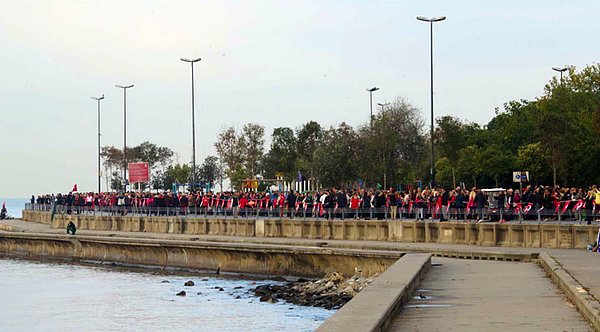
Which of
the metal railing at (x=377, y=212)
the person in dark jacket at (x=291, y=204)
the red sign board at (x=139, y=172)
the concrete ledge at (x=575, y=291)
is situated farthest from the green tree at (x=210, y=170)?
the concrete ledge at (x=575, y=291)

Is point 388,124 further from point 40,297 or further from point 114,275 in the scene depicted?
point 40,297

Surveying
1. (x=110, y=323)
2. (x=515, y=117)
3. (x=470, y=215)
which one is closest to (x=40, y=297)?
(x=110, y=323)

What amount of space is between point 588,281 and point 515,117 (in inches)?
3303

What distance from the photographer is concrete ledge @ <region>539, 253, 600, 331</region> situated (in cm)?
1658

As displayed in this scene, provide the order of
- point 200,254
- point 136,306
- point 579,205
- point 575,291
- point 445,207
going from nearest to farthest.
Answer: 1. point 575,291
2. point 136,306
3. point 579,205
4. point 445,207
5. point 200,254

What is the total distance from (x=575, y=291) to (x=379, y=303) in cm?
417

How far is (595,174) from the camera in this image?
256 ft

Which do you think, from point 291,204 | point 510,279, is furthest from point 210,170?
point 510,279

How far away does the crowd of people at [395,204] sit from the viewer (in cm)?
4031

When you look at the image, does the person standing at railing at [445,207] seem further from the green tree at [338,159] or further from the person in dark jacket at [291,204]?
the green tree at [338,159]

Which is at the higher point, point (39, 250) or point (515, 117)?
point (515, 117)

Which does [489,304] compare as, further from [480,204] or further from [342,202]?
[342,202]

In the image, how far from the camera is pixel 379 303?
17.8 meters

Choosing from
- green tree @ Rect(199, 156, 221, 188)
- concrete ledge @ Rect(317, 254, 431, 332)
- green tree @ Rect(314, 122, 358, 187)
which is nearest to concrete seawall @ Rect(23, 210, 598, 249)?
concrete ledge @ Rect(317, 254, 431, 332)
